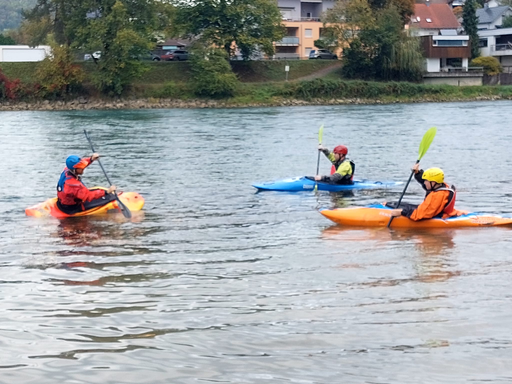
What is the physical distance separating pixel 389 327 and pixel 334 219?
15.8ft

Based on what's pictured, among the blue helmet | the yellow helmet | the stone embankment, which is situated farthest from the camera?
the stone embankment

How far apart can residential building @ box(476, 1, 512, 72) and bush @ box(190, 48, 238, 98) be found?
23.2 m

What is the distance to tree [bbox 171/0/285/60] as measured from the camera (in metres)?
53.5

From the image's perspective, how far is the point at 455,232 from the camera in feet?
35.0

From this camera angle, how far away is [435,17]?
69.2 meters

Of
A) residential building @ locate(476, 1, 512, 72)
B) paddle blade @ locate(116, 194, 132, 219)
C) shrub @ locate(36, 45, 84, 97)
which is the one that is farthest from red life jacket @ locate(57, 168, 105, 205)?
residential building @ locate(476, 1, 512, 72)

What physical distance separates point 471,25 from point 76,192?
2242 inches

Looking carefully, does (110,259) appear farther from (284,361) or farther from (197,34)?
(197,34)

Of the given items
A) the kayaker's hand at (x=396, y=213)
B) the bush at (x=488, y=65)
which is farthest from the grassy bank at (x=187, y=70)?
the kayaker's hand at (x=396, y=213)

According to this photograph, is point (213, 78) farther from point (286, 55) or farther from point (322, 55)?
point (286, 55)

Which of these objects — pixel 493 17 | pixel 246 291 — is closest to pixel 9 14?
pixel 493 17

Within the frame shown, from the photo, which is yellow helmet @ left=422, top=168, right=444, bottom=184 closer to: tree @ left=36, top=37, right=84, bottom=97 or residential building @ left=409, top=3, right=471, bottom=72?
tree @ left=36, top=37, right=84, bottom=97

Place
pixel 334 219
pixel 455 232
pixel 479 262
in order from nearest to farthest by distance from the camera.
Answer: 1. pixel 479 262
2. pixel 455 232
3. pixel 334 219

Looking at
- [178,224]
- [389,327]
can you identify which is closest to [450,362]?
[389,327]
